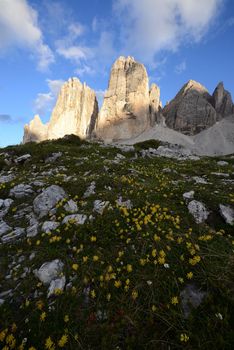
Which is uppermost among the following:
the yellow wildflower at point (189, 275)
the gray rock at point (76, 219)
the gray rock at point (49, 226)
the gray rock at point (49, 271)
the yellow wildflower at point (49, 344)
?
the gray rock at point (76, 219)

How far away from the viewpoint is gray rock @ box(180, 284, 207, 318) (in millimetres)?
5055

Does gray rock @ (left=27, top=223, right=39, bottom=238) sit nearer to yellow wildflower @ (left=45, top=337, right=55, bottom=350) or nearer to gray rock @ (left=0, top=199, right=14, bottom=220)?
gray rock @ (left=0, top=199, right=14, bottom=220)

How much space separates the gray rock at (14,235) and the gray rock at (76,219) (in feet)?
5.36

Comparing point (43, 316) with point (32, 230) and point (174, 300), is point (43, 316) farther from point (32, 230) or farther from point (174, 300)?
point (32, 230)

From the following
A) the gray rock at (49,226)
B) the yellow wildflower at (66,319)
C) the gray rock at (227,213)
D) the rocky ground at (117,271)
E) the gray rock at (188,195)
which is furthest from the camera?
the gray rock at (188,195)

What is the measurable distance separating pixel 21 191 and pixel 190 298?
384 inches

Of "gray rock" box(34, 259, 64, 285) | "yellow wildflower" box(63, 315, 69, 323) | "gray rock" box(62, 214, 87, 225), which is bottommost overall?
"yellow wildflower" box(63, 315, 69, 323)

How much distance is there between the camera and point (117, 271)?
6.15 metres

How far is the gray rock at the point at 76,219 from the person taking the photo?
331 inches

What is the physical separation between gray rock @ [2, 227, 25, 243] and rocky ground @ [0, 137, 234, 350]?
42 mm

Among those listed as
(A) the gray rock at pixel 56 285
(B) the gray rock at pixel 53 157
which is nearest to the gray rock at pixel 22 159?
(B) the gray rock at pixel 53 157

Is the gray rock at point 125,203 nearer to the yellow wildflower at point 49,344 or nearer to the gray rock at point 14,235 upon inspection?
the gray rock at point 14,235

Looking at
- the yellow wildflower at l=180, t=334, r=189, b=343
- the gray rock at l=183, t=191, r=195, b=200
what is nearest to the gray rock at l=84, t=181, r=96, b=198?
the gray rock at l=183, t=191, r=195, b=200

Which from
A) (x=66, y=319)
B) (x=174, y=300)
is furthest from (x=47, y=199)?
(x=174, y=300)
